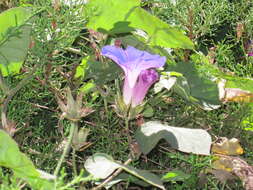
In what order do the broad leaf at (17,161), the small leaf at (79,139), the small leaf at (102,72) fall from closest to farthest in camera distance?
the broad leaf at (17,161) → the small leaf at (79,139) → the small leaf at (102,72)

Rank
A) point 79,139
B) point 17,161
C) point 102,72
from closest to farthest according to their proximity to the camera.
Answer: point 17,161, point 79,139, point 102,72

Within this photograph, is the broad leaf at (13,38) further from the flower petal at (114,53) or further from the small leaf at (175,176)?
the small leaf at (175,176)

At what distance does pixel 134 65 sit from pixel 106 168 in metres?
0.16

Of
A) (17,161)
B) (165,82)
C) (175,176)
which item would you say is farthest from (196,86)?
(17,161)

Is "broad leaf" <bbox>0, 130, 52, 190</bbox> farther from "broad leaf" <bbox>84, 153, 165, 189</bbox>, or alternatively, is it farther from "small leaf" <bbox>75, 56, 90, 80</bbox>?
"small leaf" <bbox>75, 56, 90, 80</bbox>

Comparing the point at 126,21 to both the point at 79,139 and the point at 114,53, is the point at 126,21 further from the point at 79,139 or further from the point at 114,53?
the point at 79,139

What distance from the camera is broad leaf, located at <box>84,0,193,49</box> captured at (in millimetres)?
746

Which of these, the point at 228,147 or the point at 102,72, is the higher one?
the point at 102,72

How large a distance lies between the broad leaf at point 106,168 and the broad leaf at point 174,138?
49mm

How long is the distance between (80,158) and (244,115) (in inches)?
10.8

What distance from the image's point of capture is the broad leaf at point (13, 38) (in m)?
0.67

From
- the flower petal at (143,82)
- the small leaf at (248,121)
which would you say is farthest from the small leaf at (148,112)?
the small leaf at (248,121)

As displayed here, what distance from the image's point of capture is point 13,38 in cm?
71

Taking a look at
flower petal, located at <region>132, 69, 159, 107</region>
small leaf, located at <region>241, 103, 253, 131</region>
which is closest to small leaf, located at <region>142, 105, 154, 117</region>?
flower petal, located at <region>132, 69, 159, 107</region>
